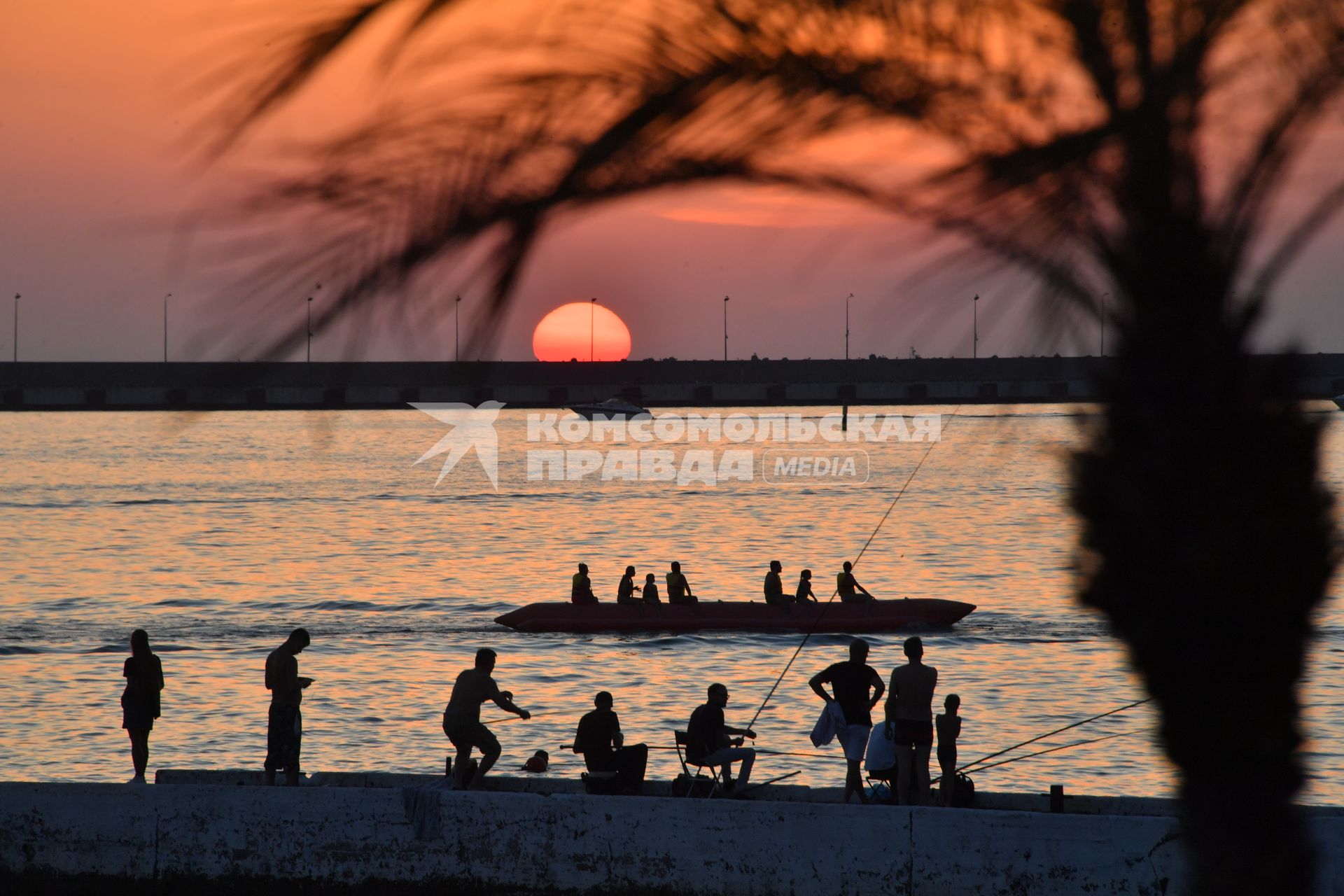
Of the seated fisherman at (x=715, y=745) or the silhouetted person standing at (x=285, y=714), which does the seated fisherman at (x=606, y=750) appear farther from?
the silhouetted person standing at (x=285, y=714)

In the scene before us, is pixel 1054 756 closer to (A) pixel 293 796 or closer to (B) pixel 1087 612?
(A) pixel 293 796

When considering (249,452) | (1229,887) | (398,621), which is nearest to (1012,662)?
(398,621)

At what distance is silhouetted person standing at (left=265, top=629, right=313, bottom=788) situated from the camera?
13.2 m

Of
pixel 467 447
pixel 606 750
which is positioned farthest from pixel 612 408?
pixel 606 750

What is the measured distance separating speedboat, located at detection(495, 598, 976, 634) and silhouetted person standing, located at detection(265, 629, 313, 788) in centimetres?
1875

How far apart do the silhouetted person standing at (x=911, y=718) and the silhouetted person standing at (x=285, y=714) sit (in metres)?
5.47

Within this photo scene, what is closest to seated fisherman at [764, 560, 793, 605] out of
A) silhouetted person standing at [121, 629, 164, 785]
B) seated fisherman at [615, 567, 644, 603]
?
seated fisherman at [615, 567, 644, 603]

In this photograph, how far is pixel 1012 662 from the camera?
34.2m

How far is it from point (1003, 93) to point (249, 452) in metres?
164

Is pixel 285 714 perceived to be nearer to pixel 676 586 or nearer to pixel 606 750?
pixel 606 750

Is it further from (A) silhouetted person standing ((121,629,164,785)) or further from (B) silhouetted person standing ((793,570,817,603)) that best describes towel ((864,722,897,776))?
(B) silhouetted person standing ((793,570,817,603))

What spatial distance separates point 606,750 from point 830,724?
7.02ft

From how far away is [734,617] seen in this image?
33.2 meters

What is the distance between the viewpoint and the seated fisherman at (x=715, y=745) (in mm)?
12484
